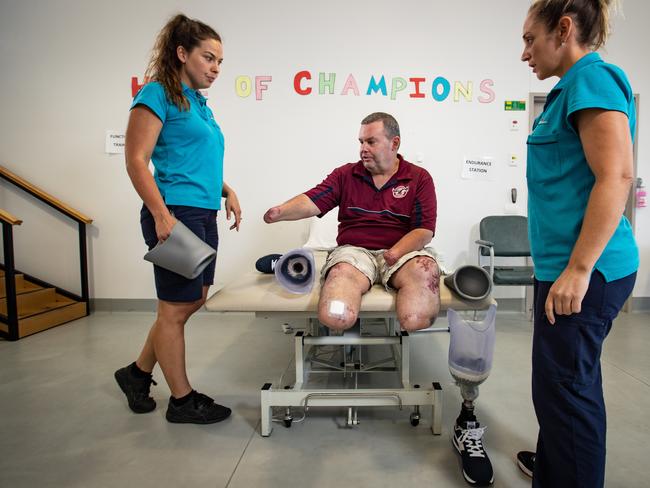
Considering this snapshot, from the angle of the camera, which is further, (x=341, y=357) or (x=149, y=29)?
(x=149, y=29)

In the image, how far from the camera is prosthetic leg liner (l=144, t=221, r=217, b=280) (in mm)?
1320

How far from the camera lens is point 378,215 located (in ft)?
5.62

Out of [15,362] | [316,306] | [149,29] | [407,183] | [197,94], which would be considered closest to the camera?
[316,306]

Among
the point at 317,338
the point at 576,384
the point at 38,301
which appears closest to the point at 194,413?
the point at 317,338

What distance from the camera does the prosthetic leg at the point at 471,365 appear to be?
1.28 metres

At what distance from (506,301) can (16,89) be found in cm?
414

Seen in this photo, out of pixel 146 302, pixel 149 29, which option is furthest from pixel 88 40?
pixel 146 302

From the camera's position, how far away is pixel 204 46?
1.44 m

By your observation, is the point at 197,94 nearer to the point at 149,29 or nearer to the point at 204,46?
the point at 204,46

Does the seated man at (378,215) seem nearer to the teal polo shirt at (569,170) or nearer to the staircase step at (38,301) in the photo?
the teal polo shirt at (569,170)

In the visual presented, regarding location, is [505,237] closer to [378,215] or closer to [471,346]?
[378,215]

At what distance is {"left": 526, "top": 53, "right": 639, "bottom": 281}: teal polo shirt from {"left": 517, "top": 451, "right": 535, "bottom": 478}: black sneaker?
0.67 meters

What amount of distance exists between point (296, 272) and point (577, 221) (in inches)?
34.6

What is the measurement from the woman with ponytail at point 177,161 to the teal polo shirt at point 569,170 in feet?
3.41
